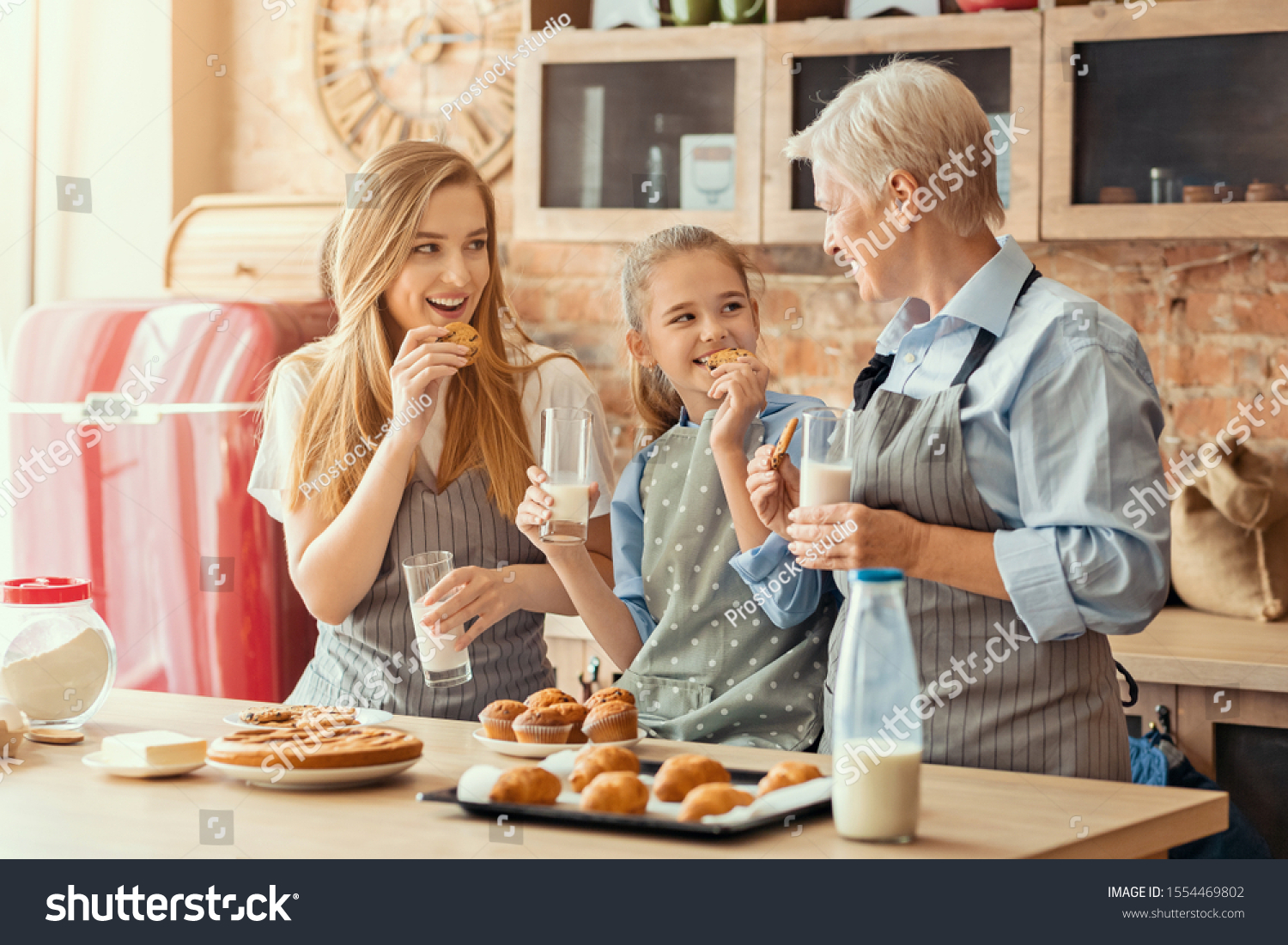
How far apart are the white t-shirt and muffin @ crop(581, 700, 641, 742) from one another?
1.98ft

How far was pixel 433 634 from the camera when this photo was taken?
5.47 feet

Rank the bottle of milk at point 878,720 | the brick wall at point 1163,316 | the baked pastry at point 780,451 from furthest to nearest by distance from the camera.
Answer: the brick wall at point 1163,316 < the baked pastry at point 780,451 < the bottle of milk at point 878,720

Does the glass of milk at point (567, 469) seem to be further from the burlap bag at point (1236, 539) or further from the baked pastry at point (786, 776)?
the burlap bag at point (1236, 539)

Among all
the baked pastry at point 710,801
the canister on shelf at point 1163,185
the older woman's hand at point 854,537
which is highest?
the canister on shelf at point 1163,185

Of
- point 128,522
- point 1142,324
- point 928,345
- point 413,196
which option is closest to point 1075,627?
point 928,345

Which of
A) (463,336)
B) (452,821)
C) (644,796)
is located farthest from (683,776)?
(463,336)

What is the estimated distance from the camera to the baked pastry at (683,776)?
1.29 meters

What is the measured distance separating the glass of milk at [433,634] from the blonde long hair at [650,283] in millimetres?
561

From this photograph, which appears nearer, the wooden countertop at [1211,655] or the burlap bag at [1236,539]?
the wooden countertop at [1211,655]

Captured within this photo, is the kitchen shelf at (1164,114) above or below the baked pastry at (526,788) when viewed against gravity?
above

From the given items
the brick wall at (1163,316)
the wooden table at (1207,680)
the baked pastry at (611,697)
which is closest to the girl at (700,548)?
the baked pastry at (611,697)

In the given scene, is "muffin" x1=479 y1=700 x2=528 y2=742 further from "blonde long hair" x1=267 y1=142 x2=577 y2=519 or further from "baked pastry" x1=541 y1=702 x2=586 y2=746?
"blonde long hair" x1=267 y1=142 x2=577 y2=519
